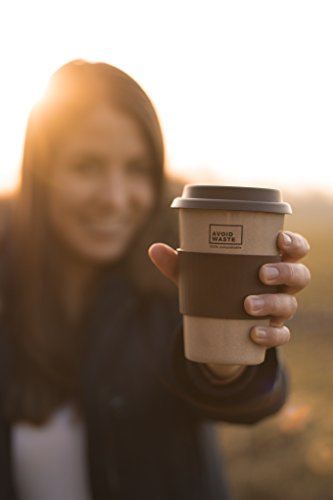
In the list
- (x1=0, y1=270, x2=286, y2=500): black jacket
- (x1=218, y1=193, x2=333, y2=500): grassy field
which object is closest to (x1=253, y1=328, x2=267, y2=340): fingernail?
(x1=0, y1=270, x2=286, y2=500): black jacket

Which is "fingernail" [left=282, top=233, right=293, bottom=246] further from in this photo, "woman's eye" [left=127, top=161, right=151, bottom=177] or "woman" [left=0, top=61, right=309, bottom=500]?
"woman's eye" [left=127, top=161, right=151, bottom=177]

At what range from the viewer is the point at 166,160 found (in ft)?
10.7

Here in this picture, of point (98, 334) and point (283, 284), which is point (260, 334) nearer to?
point (283, 284)

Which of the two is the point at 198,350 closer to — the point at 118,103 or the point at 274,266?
the point at 274,266

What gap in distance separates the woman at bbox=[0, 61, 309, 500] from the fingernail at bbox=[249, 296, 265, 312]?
1.00 metres

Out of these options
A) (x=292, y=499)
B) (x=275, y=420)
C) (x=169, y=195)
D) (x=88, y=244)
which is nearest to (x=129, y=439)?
→ (x=88, y=244)

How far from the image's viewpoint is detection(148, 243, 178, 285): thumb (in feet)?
6.76

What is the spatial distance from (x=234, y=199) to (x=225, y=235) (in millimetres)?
93

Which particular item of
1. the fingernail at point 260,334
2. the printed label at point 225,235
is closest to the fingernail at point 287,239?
the printed label at point 225,235

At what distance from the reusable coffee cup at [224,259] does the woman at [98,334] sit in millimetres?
893

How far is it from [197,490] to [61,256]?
3.92 ft

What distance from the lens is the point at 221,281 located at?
1.95 m

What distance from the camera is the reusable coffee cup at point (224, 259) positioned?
1.89m

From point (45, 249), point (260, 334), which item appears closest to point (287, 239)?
point (260, 334)
